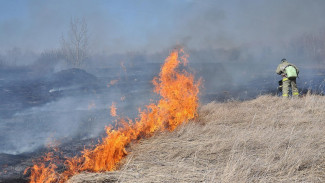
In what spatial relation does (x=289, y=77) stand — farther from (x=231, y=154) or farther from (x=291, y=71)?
(x=231, y=154)

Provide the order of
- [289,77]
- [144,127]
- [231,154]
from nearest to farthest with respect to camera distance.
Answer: [231,154] → [144,127] → [289,77]

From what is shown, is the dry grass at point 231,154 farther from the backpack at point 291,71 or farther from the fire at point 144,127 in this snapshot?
the backpack at point 291,71

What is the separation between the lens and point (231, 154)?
4453 mm

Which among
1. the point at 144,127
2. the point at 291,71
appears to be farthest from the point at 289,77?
the point at 144,127

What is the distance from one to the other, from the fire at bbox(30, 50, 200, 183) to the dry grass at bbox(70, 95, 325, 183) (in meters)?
0.39

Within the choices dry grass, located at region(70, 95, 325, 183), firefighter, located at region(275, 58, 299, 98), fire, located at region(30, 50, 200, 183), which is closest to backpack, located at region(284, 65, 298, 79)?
firefighter, located at region(275, 58, 299, 98)

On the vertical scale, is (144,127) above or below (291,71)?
below

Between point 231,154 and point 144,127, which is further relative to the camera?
point 144,127

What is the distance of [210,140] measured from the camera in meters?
5.32

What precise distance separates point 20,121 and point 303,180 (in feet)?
33.6

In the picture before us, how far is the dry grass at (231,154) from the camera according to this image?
3.53 m

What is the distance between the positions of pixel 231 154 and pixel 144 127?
9.20 feet

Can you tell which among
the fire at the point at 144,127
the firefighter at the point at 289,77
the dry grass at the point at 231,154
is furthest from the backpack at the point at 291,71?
the fire at the point at 144,127

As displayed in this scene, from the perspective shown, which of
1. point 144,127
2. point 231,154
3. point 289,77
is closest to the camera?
point 231,154
